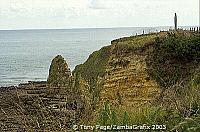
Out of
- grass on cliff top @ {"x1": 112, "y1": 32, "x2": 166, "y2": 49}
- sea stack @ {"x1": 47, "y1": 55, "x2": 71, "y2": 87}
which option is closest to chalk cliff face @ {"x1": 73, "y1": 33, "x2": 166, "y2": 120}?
grass on cliff top @ {"x1": 112, "y1": 32, "x2": 166, "y2": 49}

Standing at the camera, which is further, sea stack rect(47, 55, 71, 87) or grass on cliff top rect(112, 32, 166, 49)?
grass on cliff top rect(112, 32, 166, 49)

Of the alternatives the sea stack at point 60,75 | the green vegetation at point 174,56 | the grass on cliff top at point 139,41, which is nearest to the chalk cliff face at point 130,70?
the grass on cliff top at point 139,41

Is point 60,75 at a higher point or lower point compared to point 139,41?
lower

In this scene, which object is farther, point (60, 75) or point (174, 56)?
point (174, 56)

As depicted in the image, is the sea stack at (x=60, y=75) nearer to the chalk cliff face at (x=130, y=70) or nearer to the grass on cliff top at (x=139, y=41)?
the chalk cliff face at (x=130, y=70)

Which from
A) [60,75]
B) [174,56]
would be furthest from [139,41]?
[60,75]

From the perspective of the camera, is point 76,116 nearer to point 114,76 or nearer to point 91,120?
point 91,120

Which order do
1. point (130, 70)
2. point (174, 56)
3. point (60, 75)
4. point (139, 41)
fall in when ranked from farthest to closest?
point (139, 41) < point (130, 70) < point (174, 56) < point (60, 75)

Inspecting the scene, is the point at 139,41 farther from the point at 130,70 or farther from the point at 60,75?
the point at 60,75

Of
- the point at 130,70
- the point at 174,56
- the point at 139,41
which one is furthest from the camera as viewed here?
the point at 139,41

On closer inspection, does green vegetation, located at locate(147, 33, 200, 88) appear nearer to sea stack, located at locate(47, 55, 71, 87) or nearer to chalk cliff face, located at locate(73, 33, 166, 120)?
chalk cliff face, located at locate(73, 33, 166, 120)

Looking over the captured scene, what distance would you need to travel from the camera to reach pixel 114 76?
2630 centimetres

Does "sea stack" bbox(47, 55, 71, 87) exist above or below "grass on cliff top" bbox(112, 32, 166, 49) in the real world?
below

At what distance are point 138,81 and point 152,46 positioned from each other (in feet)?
9.78
